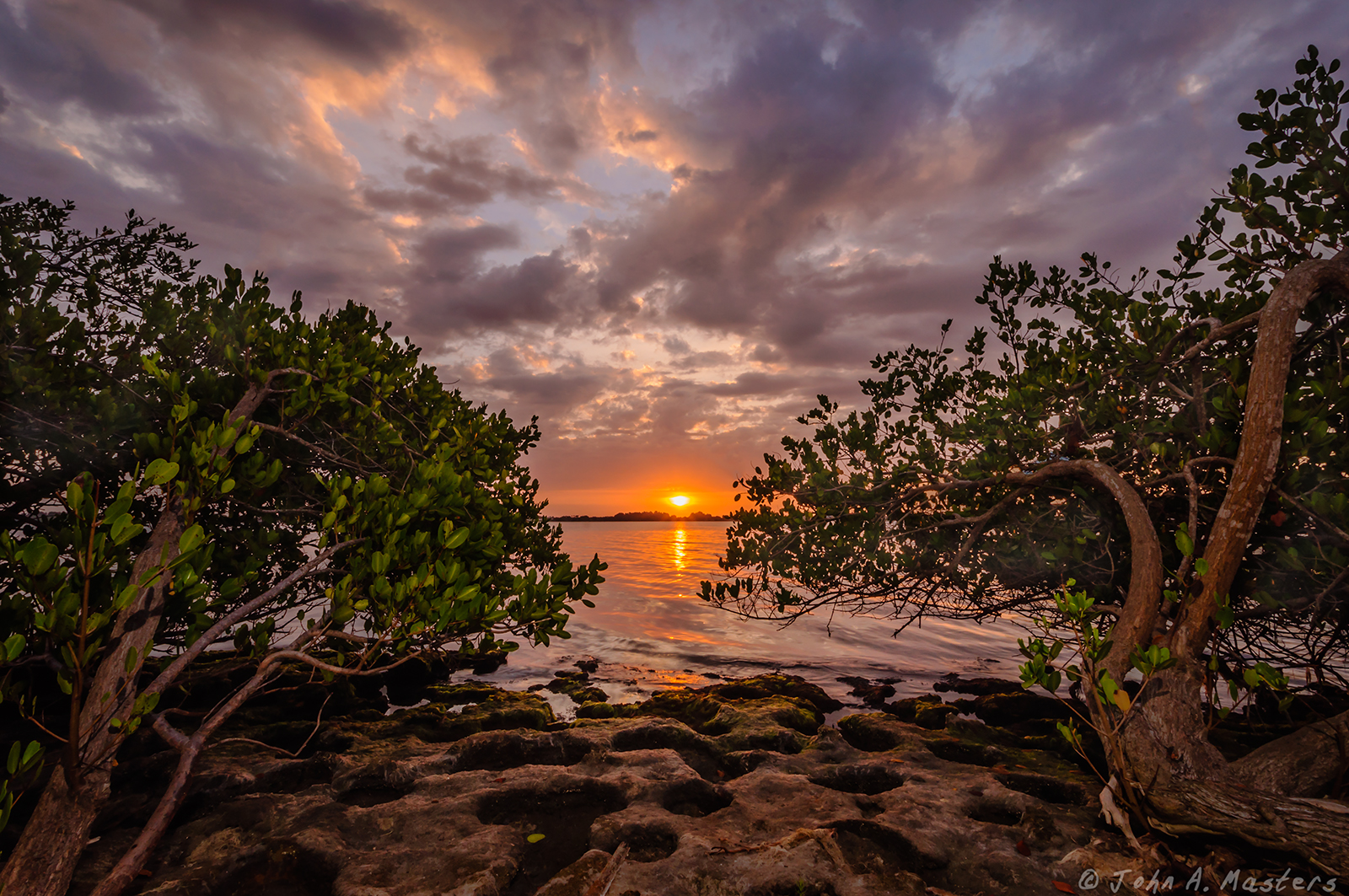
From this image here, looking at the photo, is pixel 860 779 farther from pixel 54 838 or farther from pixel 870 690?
pixel 54 838

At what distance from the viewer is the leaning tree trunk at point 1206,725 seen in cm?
382

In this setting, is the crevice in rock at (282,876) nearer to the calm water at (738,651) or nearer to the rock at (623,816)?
the rock at (623,816)

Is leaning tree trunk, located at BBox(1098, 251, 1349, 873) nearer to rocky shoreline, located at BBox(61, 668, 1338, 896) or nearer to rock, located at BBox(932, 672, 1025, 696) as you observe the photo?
rocky shoreline, located at BBox(61, 668, 1338, 896)

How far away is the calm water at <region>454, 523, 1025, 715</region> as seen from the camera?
12695mm


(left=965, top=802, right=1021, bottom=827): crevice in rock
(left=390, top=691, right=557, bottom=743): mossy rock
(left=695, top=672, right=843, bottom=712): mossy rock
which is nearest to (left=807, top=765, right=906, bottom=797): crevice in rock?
(left=965, top=802, right=1021, bottom=827): crevice in rock

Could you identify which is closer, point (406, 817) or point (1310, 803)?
point (1310, 803)

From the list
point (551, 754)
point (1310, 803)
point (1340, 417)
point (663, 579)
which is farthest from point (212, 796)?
point (663, 579)

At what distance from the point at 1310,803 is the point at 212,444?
318 inches

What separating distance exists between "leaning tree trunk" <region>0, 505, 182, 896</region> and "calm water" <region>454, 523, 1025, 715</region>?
7179 mm

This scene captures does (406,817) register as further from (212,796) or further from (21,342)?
(21,342)

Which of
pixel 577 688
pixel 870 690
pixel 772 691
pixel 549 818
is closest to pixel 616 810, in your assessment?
pixel 549 818

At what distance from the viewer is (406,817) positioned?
4844mm

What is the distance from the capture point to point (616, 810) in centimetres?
513

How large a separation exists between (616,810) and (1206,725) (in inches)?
210
